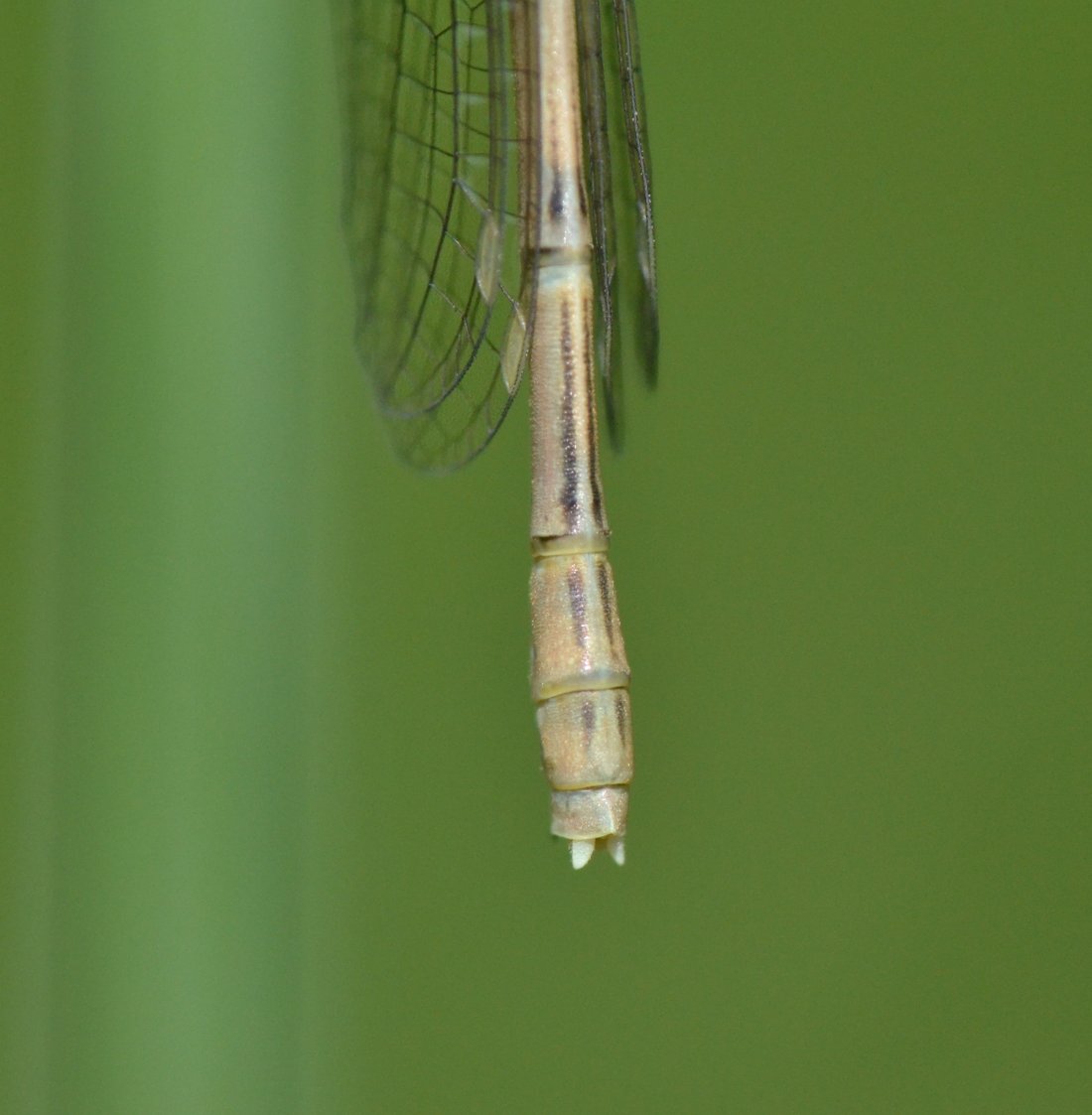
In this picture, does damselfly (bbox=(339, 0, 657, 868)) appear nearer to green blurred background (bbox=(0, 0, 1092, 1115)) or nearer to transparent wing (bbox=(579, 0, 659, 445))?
transparent wing (bbox=(579, 0, 659, 445))

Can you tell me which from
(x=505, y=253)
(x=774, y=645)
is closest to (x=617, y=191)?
(x=505, y=253)

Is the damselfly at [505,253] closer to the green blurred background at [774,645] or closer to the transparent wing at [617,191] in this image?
the transparent wing at [617,191]

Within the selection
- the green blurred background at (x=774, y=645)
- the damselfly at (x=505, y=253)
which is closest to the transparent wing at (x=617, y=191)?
the damselfly at (x=505, y=253)

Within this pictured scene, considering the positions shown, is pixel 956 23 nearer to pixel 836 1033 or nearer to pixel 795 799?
pixel 795 799

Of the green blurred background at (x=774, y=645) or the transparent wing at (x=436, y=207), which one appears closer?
the transparent wing at (x=436, y=207)

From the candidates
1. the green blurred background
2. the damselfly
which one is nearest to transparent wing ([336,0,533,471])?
the damselfly

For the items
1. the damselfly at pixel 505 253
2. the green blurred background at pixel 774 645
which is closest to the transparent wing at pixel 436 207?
the damselfly at pixel 505 253

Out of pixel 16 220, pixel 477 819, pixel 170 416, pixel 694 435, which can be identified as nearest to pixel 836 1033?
pixel 477 819

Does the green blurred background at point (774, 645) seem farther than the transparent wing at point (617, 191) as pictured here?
Yes
